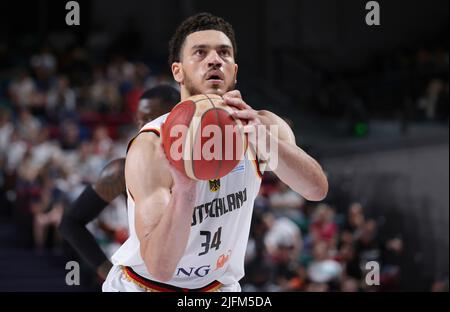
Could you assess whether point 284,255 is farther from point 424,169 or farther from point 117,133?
point 117,133

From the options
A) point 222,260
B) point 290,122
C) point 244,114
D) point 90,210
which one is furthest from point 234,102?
point 290,122

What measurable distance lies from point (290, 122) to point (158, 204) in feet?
33.3

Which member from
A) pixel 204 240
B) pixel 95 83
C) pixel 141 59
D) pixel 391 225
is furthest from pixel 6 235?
pixel 204 240

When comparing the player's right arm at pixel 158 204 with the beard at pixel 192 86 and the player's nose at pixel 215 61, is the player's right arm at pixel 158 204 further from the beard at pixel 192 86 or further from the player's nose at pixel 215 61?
the player's nose at pixel 215 61

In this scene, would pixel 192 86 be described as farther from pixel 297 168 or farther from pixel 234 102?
pixel 297 168

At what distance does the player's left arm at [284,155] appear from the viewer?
9.64 feet

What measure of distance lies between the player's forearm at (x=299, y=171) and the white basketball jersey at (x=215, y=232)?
1.10ft

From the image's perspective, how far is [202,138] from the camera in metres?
2.87

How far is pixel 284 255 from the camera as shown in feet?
30.0

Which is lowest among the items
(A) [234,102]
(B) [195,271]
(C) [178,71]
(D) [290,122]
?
(D) [290,122]

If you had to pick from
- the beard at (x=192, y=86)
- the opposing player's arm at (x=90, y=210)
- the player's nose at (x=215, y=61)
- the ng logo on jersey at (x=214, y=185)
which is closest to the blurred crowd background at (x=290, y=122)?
the opposing player's arm at (x=90, y=210)

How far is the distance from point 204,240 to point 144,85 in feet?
33.2

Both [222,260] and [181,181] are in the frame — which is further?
[222,260]

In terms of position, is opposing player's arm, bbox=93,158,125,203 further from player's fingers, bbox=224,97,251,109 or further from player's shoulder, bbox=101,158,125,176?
player's fingers, bbox=224,97,251,109
